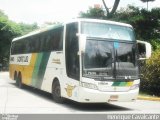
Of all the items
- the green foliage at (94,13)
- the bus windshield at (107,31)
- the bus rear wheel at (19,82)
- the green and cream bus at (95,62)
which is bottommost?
the bus rear wheel at (19,82)

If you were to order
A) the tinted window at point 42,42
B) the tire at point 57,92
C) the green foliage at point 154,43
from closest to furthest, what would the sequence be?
1. the tire at point 57,92
2. the tinted window at point 42,42
3. the green foliage at point 154,43

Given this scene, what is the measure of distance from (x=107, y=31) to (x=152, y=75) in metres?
7.38

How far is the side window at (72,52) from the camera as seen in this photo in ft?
46.6

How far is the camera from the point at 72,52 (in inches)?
575

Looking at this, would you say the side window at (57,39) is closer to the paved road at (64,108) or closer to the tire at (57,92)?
the tire at (57,92)

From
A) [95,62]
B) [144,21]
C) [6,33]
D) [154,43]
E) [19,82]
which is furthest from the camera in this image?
[6,33]

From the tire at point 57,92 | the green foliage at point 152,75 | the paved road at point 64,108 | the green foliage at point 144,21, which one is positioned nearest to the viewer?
the paved road at point 64,108

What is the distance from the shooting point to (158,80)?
832 inches

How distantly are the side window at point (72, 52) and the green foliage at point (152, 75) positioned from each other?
732 cm

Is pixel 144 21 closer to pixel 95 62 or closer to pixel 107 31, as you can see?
pixel 107 31

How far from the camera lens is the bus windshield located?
14367mm

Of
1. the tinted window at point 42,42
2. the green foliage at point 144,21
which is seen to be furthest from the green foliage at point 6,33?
the tinted window at point 42,42

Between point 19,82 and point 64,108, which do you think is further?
point 19,82

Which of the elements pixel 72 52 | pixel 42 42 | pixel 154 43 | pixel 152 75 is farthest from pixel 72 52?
pixel 154 43
